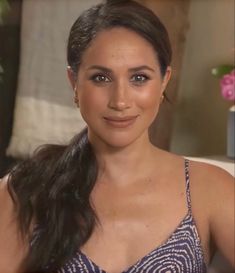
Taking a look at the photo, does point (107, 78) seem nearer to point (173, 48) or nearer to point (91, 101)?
point (91, 101)

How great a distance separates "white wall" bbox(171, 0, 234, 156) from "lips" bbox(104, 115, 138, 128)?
1.05m

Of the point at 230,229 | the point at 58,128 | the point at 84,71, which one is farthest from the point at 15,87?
the point at 230,229

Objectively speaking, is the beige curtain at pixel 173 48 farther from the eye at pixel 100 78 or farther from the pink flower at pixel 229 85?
the eye at pixel 100 78

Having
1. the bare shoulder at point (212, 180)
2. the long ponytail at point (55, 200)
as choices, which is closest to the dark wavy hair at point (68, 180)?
the long ponytail at point (55, 200)

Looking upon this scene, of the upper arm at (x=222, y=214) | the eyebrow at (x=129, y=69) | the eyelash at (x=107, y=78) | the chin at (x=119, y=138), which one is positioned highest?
the eyebrow at (x=129, y=69)

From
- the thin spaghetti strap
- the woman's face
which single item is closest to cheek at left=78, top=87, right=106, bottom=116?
the woman's face

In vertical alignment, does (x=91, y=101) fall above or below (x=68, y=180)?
above

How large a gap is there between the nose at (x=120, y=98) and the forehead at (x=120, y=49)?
0.15 ft

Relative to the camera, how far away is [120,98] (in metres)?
1.08

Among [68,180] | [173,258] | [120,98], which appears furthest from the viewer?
[68,180]

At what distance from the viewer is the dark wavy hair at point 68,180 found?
3.75 feet

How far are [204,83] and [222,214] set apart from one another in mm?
A: 1042

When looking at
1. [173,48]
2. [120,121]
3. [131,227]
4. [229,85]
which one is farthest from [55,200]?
[173,48]

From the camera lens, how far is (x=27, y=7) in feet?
6.40
